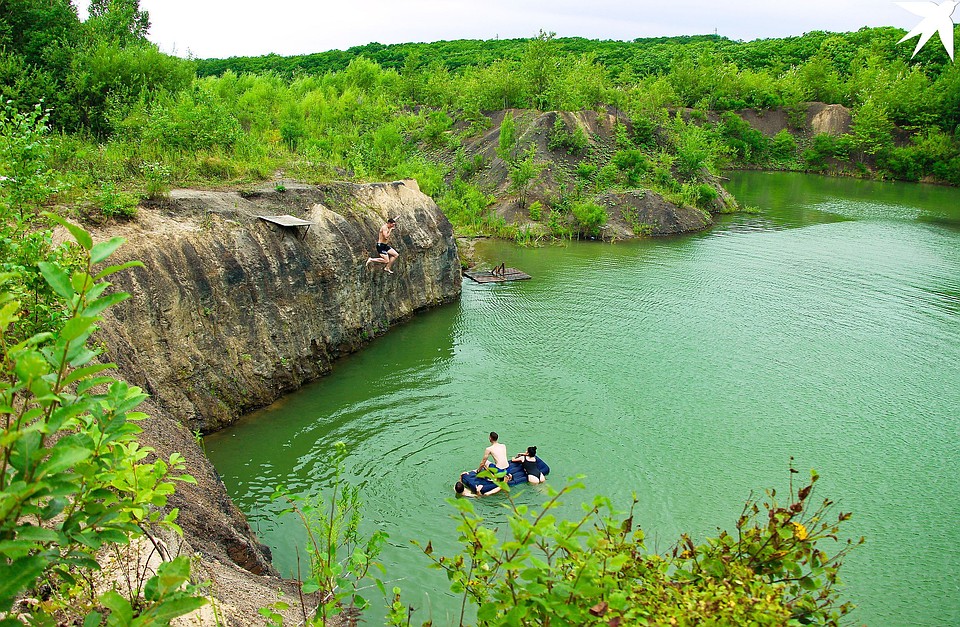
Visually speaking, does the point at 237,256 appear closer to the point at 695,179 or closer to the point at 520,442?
the point at 520,442

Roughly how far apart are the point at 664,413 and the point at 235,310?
7677 millimetres

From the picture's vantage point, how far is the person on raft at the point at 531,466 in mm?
9102

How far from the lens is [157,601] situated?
225 centimetres

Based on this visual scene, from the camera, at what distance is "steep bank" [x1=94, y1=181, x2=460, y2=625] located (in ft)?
23.4

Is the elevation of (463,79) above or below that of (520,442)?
above

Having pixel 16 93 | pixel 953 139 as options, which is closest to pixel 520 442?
pixel 16 93

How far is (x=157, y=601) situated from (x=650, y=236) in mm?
26924

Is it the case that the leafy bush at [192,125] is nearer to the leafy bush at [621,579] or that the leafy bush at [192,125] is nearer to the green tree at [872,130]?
the leafy bush at [621,579]

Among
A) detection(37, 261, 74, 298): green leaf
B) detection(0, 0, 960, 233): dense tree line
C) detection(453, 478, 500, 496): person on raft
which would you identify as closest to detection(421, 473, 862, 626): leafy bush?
detection(37, 261, 74, 298): green leaf

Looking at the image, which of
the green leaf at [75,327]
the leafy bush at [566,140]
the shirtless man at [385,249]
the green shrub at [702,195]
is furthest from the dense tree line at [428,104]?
the green leaf at [75,327]

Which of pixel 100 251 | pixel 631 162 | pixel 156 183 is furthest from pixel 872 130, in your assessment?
pixel 100 251

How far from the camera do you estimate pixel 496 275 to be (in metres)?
20.0

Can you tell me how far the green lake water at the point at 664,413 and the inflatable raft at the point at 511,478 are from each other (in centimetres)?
24

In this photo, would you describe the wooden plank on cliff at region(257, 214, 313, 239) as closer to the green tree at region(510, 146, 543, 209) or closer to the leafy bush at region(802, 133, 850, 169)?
the green tree at region(510, 146, 543, 209)
